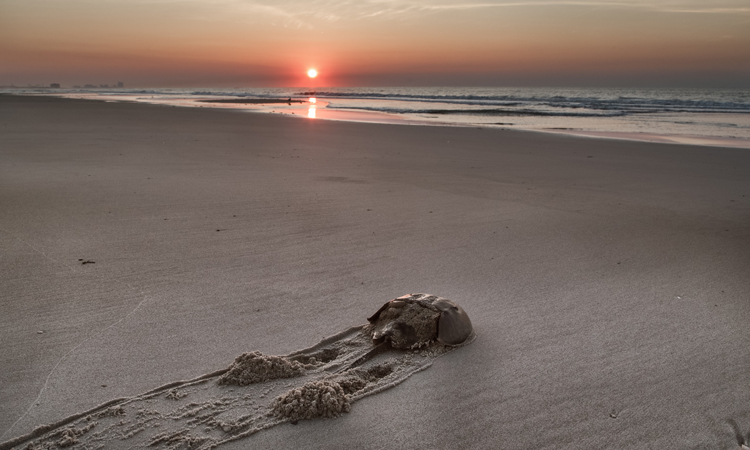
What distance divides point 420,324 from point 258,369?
2.85 ft

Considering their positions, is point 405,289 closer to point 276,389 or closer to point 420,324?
point 420,324

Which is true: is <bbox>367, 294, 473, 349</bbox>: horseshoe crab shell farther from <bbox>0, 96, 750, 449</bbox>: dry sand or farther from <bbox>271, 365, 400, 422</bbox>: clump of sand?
<bbox>271, 365, 400, 422</bbox>: clump of sand

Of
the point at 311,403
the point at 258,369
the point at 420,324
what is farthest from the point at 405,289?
the point at 311,403

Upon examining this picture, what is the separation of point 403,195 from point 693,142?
9.70 metres

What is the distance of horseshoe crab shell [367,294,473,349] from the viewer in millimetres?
2623

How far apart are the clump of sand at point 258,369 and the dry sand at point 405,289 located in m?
0.14

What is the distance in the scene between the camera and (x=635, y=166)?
27.6ft

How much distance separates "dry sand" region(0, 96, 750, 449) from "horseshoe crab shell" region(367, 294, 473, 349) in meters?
0.12

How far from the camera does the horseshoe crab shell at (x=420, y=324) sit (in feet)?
8.61

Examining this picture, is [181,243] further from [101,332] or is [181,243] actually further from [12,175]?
[12,175]

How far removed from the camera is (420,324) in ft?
8.73

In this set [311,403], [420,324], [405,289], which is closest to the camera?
[311,403]

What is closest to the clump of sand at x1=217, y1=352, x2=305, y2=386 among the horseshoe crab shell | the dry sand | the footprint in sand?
the footprint in sand

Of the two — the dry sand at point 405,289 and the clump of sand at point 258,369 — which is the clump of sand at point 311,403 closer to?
the dry sand at point 405,289
